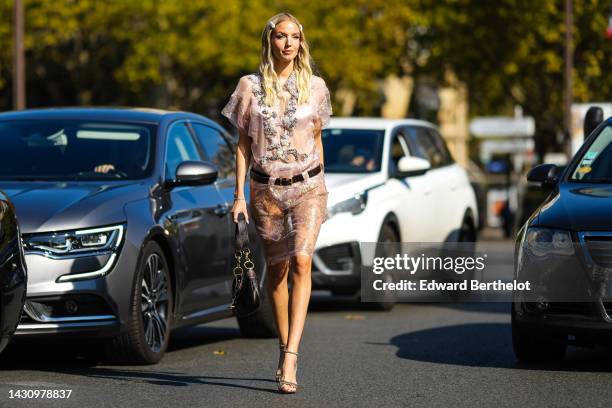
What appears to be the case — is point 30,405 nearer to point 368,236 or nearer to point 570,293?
point 570,293

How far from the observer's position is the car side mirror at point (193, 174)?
9.85m

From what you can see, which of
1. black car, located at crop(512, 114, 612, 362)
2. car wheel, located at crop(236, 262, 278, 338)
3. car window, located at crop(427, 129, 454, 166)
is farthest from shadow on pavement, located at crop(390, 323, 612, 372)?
car window, located at crop(427, 129, 454, 166)

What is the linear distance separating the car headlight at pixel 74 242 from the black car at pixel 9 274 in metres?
1.31

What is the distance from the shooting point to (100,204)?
912 cm

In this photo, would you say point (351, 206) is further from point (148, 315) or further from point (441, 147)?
point (148, 315)

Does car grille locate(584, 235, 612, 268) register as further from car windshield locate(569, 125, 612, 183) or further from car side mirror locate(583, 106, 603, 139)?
car side mirror locate(583, 106, 603, 139)

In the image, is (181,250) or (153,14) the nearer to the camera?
(181,250)

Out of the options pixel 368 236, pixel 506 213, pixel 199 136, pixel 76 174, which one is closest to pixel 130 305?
pixel 76 174

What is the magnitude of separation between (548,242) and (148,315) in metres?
2.42

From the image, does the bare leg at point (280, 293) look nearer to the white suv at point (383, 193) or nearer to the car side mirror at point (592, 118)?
the white suv at point (383, 193)

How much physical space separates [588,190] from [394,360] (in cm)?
159

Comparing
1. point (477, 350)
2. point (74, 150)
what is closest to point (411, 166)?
point (477, 350)

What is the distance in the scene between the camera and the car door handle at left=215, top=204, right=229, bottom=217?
10594mm

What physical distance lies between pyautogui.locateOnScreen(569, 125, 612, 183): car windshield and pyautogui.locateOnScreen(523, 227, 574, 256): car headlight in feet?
2.97
